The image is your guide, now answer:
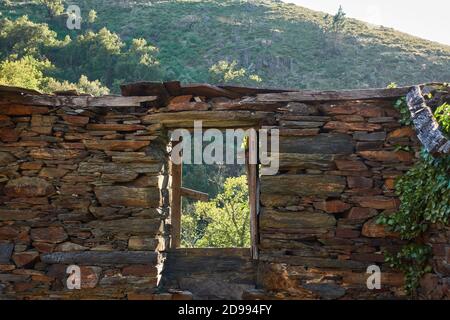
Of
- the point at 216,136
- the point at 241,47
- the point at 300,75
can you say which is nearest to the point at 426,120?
the point at 216,136

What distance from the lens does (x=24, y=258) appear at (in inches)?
212

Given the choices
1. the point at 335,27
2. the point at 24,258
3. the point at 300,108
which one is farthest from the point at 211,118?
the point at 335,27

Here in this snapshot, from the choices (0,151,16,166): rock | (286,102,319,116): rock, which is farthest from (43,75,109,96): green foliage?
(286,102,319,116): rock

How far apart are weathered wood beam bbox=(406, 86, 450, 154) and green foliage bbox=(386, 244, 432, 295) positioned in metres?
1.03

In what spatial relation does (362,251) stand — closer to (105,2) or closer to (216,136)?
(216,136)

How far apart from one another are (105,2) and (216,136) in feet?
56.0

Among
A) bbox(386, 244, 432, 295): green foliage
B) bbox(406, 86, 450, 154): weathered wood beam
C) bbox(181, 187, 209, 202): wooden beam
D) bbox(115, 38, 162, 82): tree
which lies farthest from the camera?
bbox(115, 38, 162, 82): tree

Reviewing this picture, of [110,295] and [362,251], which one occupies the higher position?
[362,251]

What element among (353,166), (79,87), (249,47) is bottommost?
(353,166)

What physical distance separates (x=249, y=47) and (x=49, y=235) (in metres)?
22.1

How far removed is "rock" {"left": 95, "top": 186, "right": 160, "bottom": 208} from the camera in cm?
539

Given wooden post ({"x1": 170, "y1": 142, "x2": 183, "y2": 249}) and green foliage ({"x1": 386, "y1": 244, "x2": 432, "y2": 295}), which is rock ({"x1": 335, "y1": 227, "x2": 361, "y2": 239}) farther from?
wooden post ({"x1": 170, "y1": 142, "x2": 183, "y2": 249})

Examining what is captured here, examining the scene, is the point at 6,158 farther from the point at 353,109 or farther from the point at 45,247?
the point at 353,109

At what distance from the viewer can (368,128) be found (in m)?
5.34
